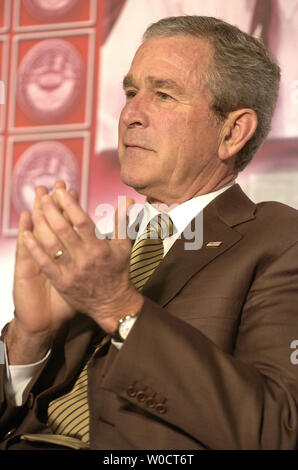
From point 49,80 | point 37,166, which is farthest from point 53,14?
point 37,166

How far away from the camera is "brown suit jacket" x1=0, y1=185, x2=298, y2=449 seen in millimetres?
1257

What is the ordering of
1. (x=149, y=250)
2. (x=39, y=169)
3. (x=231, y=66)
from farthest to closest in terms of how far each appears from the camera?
1. (x=39, y=169)
2. (x=231, y=66)
3. (x=149, y=250)

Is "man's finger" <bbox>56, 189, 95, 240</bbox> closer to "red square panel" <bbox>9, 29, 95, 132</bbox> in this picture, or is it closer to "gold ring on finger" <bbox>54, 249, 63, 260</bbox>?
"gold ring on finger" <bbox>54, 249, 63, 260</bbox>

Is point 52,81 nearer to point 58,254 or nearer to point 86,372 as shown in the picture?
point 86,372

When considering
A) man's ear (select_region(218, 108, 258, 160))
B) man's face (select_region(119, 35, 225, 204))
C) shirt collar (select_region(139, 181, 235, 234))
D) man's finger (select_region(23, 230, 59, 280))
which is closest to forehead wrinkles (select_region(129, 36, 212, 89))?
man's face (select_region(119, 35, 225, 204))

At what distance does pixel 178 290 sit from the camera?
1513 millimetres

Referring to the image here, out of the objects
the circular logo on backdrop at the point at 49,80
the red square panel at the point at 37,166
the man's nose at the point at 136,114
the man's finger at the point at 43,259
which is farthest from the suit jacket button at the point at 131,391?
the circular logo on backdrop at the point at 49,80

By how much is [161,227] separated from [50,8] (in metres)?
1.08

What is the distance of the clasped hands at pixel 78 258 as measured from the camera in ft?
3.98

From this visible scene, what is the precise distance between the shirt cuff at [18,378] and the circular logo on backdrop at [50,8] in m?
1.29

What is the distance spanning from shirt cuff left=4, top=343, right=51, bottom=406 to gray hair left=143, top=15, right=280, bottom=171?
71 centimetres

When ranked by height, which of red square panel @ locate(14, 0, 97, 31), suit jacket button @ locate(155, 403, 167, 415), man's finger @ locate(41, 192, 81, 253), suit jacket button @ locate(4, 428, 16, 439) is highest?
red square panel @ locate(14, 0, 97, 31)

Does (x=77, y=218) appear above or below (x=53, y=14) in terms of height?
below

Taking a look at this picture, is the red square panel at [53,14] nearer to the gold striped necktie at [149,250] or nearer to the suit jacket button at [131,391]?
the gold striped necktie at [149,250]
